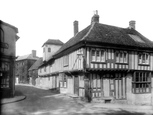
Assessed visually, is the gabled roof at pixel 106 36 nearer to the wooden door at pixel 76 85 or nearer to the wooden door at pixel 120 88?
the wooden door at pixel 76 85

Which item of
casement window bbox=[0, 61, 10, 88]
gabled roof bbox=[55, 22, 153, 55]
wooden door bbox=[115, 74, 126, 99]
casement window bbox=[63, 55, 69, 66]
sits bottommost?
wooden door bbox=[115, 74, 126, 99]

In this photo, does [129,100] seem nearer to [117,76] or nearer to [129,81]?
[129,81]

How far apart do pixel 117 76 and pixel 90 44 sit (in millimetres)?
4390

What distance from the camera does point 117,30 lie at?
18656 mm

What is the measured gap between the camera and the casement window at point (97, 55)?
14.1 meters

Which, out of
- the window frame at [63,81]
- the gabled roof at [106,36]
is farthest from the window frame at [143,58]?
the window frame at [63,81]

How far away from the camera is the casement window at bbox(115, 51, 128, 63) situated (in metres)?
15.3

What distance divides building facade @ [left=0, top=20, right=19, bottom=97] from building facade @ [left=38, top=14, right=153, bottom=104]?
225 inches

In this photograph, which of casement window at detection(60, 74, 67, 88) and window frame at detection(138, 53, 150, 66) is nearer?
window frame at detection(138, 53, 150, 66)

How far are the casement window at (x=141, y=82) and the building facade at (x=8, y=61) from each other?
487 inches

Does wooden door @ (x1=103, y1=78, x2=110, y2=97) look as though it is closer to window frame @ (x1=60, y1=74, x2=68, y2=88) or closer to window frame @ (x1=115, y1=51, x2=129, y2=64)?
window frame @ (x1=115, y1=51, x2=129, y2=64)

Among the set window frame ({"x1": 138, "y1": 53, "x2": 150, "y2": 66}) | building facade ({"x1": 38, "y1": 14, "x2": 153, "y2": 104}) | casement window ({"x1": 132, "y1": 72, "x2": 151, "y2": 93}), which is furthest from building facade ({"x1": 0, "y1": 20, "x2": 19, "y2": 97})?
window frame ({"x1": 138, "y1": 53, "x2": 150, "y2": 66})

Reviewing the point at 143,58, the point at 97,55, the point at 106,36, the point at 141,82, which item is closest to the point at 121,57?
the point at 106,36

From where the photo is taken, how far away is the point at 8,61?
13.6m
